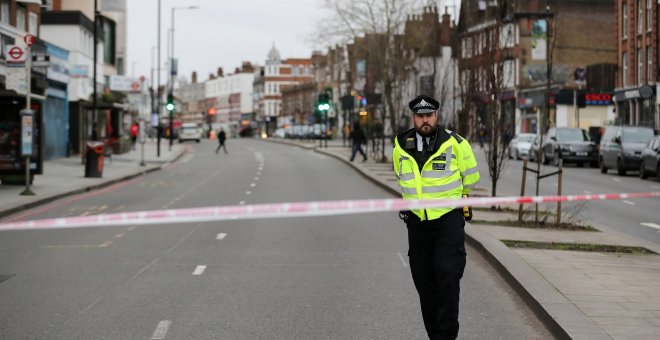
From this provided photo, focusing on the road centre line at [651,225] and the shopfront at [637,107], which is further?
the shopfront at [637,107]

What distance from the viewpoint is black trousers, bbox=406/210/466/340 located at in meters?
6.89

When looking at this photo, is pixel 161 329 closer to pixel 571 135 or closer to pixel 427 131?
pixel 427 131

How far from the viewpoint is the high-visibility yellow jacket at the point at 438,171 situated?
6.91m

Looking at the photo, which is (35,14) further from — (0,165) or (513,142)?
(513,142)

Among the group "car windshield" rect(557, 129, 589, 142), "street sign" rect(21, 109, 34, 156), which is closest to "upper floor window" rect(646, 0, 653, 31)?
"car windshield" rect(557, 129, 589, 142)

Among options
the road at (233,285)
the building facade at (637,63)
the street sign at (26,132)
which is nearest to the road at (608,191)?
the road at (233,285)

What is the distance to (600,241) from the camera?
1344cm

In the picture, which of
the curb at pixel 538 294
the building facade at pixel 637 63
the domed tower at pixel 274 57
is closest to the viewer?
the curb at pixel 538 294

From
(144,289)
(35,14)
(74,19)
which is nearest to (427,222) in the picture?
(144,289)

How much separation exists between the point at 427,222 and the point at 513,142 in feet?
157

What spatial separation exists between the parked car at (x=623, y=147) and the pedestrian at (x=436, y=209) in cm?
2844

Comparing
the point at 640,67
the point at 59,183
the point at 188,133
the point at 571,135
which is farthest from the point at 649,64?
the point at 188,133

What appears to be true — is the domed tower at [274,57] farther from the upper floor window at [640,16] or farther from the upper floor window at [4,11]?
the upper floor window at [4,11]

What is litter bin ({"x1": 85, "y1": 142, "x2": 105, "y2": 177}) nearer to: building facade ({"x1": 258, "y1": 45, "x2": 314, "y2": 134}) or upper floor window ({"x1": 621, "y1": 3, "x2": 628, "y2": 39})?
upper floor window ({"x1": 621, "y1": 3, "x2": 628, "y2": 39})
